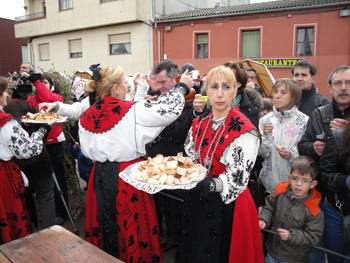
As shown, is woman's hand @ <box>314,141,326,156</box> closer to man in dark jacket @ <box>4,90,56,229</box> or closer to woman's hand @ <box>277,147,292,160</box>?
woman's hand @ <box>277,147,292,160</box>

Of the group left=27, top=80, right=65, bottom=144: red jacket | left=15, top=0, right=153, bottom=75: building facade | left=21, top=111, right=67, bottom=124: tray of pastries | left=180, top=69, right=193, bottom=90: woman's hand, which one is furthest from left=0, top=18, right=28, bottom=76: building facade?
left=180, top=69, right=193, bottom=90: woman's hand

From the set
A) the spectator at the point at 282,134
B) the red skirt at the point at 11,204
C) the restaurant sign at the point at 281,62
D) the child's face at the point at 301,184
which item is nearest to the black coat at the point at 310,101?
the spectator at the point at 282,134

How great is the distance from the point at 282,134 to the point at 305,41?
1359 centimetres

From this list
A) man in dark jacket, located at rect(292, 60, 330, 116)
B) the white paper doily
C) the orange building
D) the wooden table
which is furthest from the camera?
the orange building

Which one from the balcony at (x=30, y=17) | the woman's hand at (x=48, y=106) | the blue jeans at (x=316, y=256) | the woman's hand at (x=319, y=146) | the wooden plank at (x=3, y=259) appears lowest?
the blue jeans at (x=316, y=256)

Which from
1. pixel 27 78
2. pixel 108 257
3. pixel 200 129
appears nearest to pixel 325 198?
pixel 200 129

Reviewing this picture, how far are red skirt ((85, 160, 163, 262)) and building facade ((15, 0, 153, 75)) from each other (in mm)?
15621

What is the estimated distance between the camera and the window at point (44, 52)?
21.0 meters

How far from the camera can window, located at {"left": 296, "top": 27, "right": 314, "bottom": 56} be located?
46.1ft

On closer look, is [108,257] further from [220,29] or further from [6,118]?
[220,29]

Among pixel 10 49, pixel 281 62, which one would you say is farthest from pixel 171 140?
pixel 10 49

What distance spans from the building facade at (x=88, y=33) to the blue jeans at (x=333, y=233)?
16.1m

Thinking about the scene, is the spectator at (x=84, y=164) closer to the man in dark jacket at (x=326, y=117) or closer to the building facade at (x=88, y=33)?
the man in dark jacket at (x=326, y=117)

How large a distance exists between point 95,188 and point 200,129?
1.21 metres
